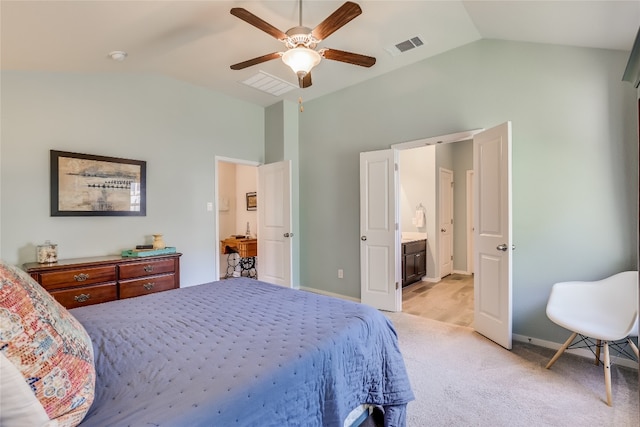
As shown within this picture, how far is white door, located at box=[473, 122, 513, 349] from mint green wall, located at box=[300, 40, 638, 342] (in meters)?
0.22

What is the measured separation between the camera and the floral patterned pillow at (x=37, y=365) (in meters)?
0.68

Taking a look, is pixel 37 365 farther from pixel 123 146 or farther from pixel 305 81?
pixel 123 146

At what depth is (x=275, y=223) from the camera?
4637mm

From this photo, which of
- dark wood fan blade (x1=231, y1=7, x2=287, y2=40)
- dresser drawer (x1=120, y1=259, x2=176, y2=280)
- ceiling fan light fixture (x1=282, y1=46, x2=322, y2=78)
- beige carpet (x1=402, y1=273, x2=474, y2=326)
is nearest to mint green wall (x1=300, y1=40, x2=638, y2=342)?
beige carpet (x1=402, y1=273, x2=474, y2=326)

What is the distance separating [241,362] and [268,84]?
3.65 metres

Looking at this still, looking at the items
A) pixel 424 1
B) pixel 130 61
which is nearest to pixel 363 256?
pixel 424 1

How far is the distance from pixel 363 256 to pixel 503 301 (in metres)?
1.69

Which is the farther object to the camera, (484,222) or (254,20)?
(484,222)

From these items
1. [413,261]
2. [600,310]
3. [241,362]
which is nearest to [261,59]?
[241,362]

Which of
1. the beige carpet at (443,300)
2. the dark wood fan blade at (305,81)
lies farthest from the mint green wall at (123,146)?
the beige carpet at (443,300)

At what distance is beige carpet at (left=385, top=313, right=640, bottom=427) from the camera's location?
1.81 metres

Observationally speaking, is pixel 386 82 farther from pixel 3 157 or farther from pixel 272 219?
pixel 3 157

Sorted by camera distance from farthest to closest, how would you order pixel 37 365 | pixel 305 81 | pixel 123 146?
pixel 123 146 < pixel 305 81 < pixel 37 365

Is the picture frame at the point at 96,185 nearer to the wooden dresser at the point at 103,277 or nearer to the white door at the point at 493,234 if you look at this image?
the wooden dresser at the point at 103,277
